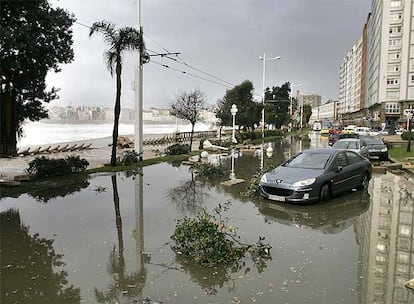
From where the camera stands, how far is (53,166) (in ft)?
42.5

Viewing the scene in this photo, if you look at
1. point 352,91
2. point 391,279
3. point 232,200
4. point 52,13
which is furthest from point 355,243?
point 352,91

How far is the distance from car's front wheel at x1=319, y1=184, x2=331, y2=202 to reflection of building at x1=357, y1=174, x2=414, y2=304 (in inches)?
41.3

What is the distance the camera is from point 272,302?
4137mm

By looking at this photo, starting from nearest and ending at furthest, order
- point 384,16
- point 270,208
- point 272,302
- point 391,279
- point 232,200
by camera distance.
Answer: point 272,302, point 391,279, point 270,208, point 232,200, point 384,16

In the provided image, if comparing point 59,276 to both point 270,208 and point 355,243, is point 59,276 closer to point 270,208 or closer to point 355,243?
point 355,243

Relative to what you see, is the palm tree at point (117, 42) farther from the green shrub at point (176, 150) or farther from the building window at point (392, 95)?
the building window at point (392, 95)

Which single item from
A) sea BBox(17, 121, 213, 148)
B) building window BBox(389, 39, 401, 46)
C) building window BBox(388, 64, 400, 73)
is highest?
building window BBox(389, 39, 401, 46)

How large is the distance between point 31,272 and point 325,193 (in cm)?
689

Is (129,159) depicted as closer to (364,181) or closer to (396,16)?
(364,181)

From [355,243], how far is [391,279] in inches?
60.4

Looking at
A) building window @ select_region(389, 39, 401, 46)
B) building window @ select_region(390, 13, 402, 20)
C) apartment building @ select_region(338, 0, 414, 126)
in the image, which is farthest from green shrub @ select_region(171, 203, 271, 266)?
building window @ select_region(390, 13, 402, 20)

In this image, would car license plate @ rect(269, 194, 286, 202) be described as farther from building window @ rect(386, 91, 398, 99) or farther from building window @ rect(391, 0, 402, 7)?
building window @ rect(391, 0, 402, 7)

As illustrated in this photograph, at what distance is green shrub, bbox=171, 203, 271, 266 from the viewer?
5383 mm

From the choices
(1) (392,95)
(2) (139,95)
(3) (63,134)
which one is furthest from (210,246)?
(1) (392,95)
